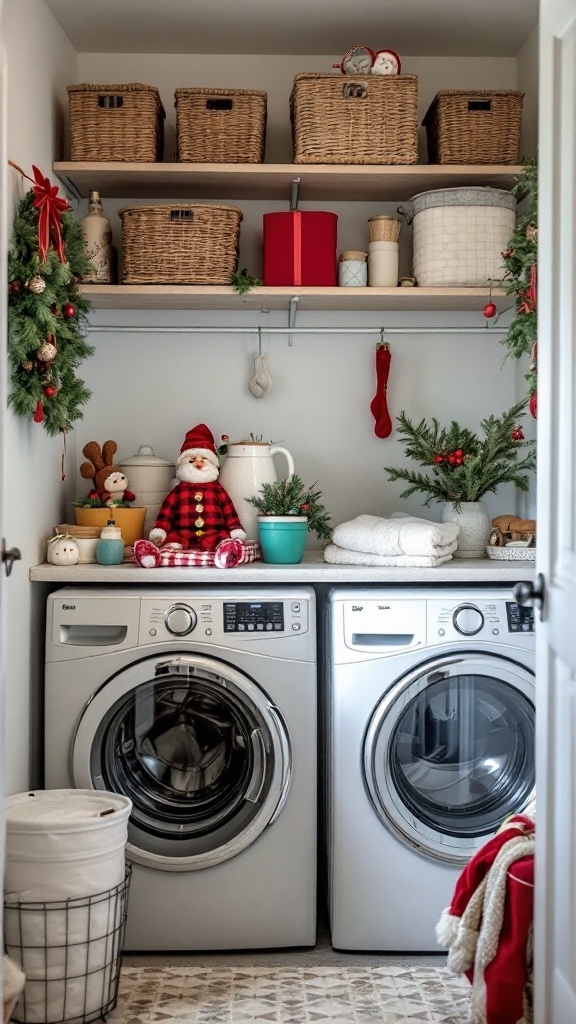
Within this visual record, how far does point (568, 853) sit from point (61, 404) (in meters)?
1.67

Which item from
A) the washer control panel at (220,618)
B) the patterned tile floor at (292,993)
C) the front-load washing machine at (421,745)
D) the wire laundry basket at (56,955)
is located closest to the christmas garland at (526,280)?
the front-load washing machine at (421,745)

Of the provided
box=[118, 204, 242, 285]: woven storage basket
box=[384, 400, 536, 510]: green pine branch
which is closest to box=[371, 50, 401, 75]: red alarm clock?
box=[118, 204, 242, 285]: woven storage basket

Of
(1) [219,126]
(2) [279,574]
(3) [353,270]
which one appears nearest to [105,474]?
(2) [279,574]

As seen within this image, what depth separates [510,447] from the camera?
3.03 metres

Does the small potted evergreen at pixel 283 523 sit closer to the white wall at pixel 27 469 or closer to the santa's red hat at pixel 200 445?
the santa's red hat at pixel 200 445

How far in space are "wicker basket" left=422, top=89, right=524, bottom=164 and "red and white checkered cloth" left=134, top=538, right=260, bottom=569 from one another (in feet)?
4.25

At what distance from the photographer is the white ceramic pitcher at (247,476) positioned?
3.10m

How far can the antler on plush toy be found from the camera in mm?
3061

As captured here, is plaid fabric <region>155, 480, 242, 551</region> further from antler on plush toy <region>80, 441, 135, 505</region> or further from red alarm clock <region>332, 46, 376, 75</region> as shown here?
red alarm clock <region>332, 46, 376, 75</region>

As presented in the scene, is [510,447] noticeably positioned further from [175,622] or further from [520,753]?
[175,622]

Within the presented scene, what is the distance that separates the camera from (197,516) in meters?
2.98

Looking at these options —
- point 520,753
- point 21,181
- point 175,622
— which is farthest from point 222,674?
point 21,181

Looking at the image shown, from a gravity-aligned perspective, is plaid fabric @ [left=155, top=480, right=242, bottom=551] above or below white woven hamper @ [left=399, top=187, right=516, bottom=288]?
below

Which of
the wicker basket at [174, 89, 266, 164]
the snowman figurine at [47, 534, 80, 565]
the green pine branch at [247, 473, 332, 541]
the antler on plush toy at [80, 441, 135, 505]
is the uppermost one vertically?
the wicker basket at [174, 89, 266, 164]
